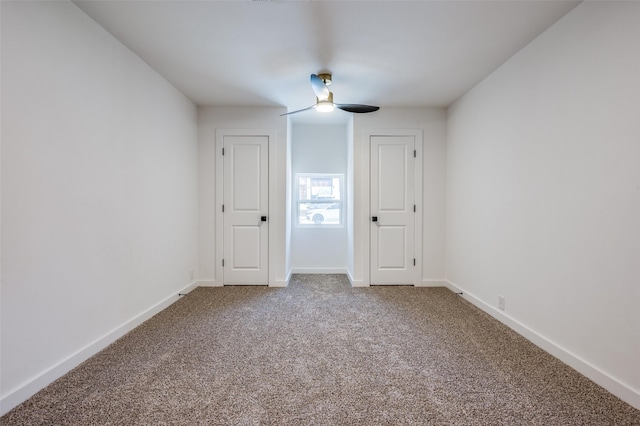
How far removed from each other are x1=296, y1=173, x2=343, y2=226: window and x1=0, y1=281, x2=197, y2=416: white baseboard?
271cm

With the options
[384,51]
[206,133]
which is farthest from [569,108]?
[206,133]

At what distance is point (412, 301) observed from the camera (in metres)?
3.31

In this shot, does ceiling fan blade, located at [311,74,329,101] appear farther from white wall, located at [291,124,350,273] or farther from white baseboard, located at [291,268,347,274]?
white baseboard, located at [291,268,347,274]

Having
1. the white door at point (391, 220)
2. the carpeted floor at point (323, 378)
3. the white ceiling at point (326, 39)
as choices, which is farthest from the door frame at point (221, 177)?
the white door at point (391, 220)

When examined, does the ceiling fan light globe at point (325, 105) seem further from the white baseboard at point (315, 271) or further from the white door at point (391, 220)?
the white baseboard at point (315, 271)

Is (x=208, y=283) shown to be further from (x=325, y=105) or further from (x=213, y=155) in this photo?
(x=325, y=105)

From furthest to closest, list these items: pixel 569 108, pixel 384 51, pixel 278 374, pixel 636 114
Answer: pixel 384 51 → pixel 569 108 → pixel 278 374 → pixel 636 114

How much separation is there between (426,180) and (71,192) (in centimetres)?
383

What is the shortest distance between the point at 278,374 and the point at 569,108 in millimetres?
2739

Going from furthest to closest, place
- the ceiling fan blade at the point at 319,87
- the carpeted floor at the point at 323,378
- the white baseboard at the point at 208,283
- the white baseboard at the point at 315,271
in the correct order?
the white baseboard at the point at 315,271 < the white baseboard at the point at 208,283 < the ceiling fan blade at the point at 319,87 < the carpeted floor at the point at 323,378

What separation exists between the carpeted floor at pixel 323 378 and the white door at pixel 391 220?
1105mm

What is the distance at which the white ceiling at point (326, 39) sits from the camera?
1943 millimetres

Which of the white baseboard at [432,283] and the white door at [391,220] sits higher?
the white door at [391,220]

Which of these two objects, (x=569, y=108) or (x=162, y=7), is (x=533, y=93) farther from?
(x=162, y=7)
